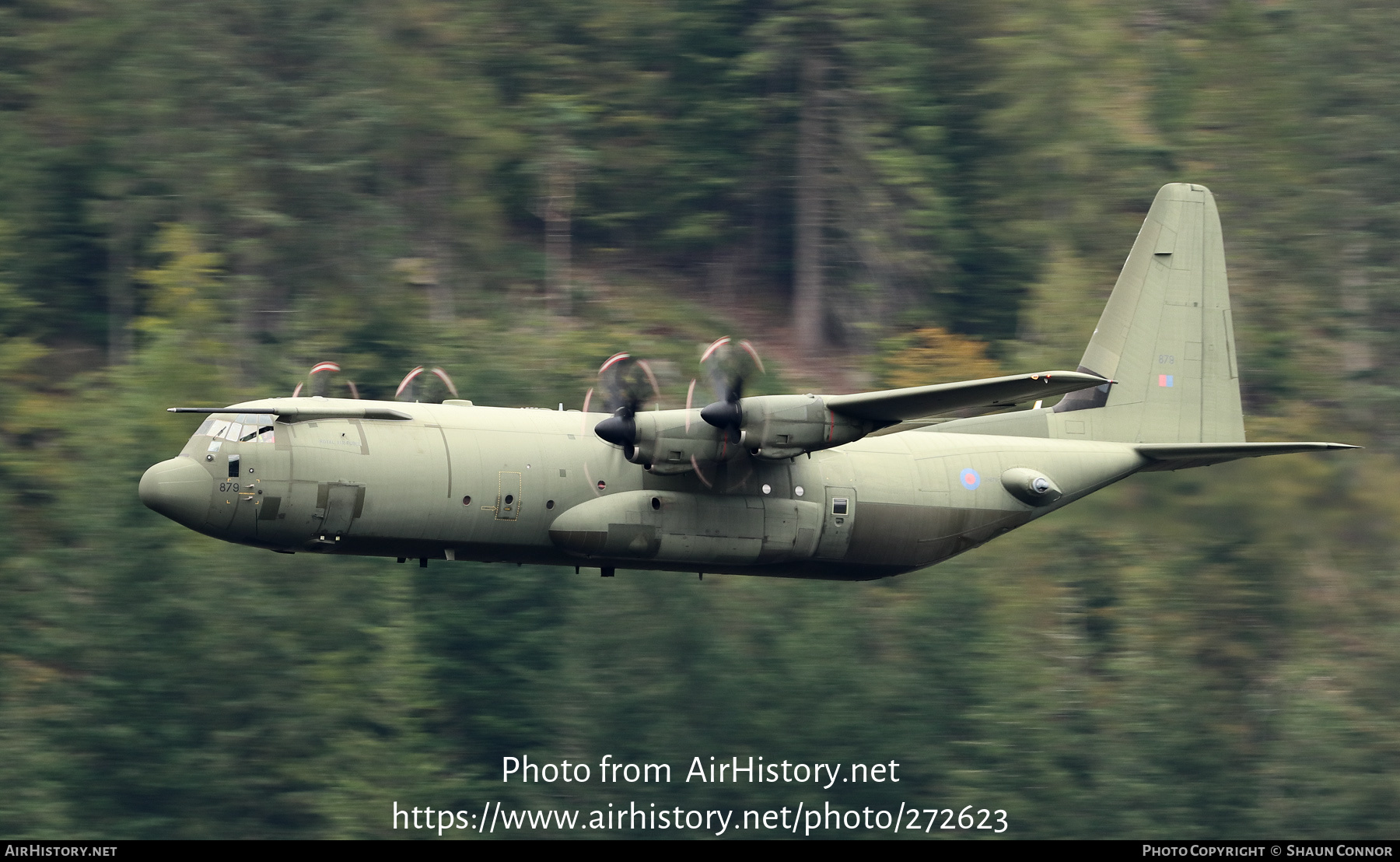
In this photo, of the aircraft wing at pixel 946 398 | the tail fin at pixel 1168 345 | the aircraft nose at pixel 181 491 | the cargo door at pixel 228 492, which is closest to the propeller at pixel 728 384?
the aircraft wing at pixel 946 398

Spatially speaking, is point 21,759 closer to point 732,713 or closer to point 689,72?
point 732,713

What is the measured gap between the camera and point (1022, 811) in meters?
33.4

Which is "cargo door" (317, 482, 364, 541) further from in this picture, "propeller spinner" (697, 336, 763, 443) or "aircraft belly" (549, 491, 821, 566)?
"propeller spinner" (697, 336, 763, 443)

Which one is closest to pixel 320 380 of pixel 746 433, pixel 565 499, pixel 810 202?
pixel 565 499

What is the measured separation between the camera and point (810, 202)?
4672cm

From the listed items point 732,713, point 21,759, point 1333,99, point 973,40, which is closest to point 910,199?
point 973,40

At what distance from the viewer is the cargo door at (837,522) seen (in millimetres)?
23172

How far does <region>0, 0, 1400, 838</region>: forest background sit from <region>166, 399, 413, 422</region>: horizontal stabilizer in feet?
38.6

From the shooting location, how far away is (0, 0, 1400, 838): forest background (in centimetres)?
3222

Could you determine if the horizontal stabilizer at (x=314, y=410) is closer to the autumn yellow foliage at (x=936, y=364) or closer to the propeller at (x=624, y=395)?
the propeller at (x=624, y=395)

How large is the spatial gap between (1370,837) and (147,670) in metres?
21.9

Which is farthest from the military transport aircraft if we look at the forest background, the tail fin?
the forest background

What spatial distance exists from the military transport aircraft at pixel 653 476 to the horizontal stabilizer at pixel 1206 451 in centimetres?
5

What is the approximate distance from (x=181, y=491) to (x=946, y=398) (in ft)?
28.5
